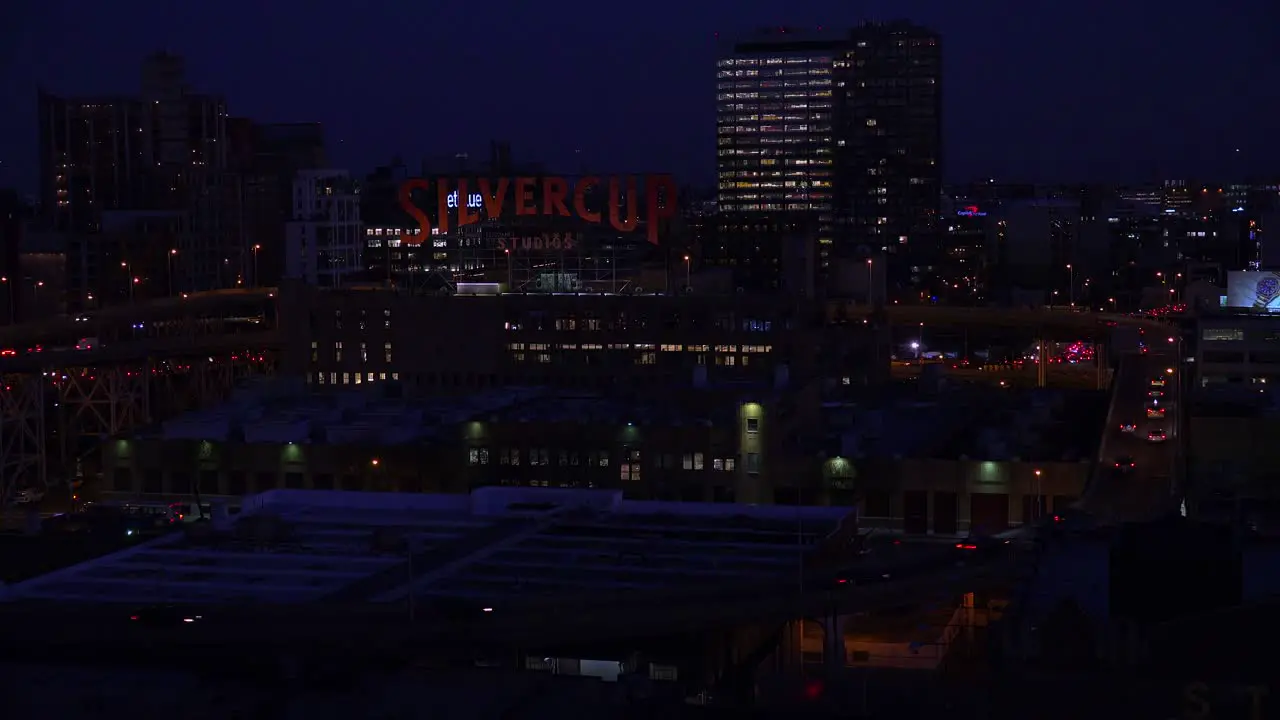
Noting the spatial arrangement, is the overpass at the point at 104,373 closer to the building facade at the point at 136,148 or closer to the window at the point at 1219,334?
the building facade at the point at 136,148

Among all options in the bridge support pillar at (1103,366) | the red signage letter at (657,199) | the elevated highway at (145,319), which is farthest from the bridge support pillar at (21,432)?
the bridge support pillar at (1103,366)

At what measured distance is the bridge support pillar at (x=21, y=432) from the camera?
138 ft

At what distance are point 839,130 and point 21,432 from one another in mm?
97519

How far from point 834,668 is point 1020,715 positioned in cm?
547

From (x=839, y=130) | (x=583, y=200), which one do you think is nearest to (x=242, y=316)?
(x=583, y=200)

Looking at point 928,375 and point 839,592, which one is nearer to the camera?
point 839,592

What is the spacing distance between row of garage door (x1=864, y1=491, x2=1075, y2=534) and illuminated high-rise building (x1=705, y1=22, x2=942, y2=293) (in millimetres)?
98374

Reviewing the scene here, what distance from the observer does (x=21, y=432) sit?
143 feet

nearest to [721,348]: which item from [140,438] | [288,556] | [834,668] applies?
[140,438]

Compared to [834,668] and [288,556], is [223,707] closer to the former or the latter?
[834,668]

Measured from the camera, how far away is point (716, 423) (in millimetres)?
34719

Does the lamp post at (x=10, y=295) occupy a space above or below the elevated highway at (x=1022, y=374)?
above

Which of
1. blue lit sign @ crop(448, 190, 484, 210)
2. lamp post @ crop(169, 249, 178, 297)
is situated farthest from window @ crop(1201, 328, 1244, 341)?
lamp post @ crop(169, 249, 178, 297)

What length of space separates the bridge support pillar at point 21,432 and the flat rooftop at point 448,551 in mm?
16440
